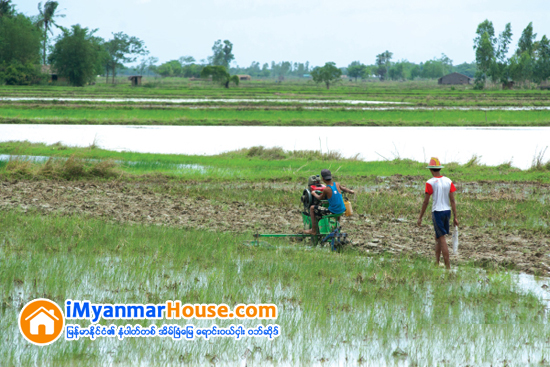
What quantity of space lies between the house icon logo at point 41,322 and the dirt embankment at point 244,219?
14.2ft

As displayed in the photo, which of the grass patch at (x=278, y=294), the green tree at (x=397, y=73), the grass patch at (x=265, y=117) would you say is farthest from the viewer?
the green tree at (x=397, y=73)

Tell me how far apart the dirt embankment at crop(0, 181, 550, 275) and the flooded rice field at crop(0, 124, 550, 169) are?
8379 millimetres

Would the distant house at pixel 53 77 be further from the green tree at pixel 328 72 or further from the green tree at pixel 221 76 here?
the green tree at pixel 328 72

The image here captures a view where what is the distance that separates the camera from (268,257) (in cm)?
802

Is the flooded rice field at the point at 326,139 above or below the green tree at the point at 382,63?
below

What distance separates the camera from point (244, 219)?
35.0ft

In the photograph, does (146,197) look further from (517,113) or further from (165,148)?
(517,113)

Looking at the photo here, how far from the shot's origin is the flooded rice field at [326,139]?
71.2 feet

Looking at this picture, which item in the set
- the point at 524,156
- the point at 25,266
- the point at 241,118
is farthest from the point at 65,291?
the point at 241,118

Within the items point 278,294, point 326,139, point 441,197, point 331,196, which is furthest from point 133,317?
point 326,139

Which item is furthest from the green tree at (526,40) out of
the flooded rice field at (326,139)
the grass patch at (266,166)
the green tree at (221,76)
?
the grass patch at (266,166)

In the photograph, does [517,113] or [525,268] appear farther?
[517,113]

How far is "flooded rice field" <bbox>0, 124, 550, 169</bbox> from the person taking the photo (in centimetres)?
2169

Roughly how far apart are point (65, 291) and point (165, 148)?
1666 cm
